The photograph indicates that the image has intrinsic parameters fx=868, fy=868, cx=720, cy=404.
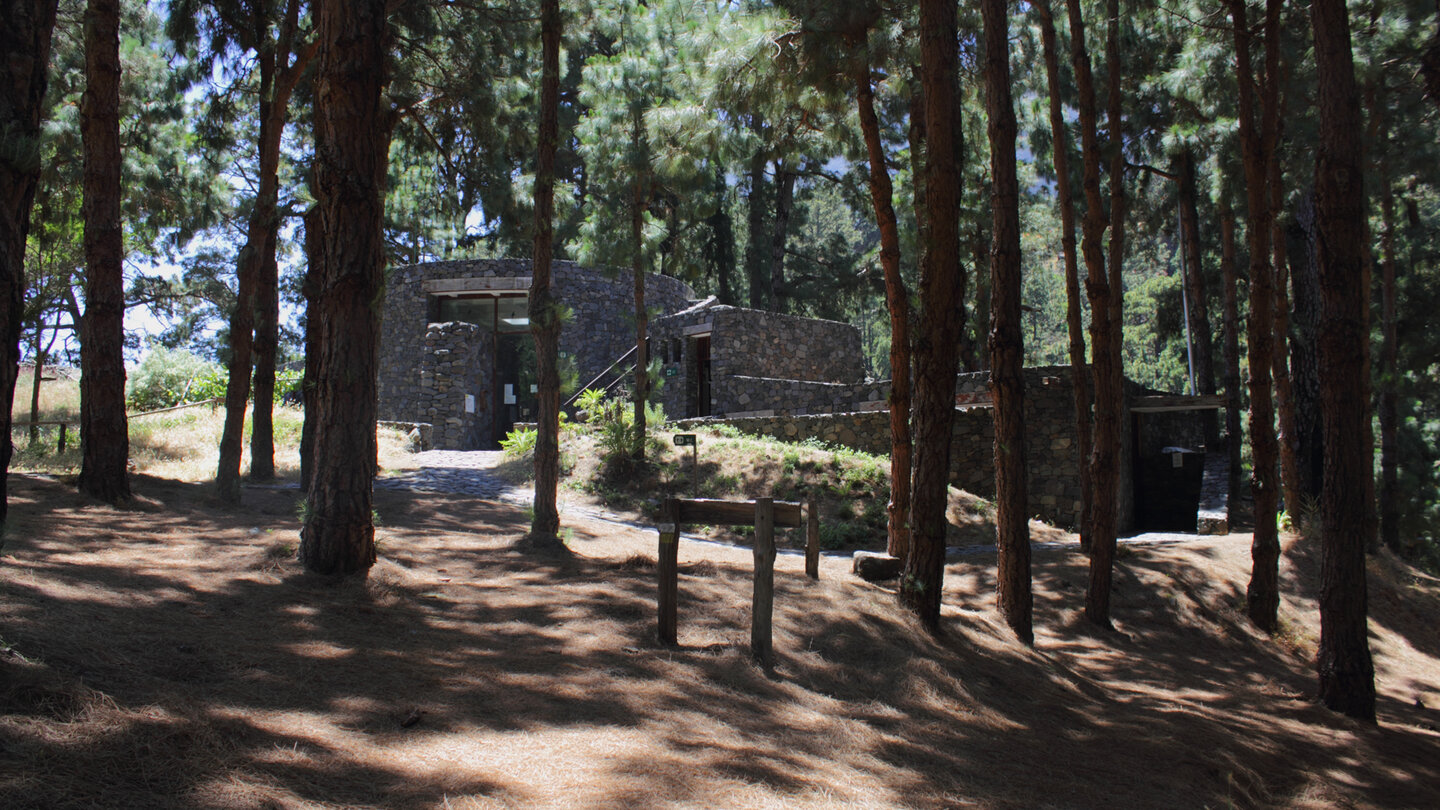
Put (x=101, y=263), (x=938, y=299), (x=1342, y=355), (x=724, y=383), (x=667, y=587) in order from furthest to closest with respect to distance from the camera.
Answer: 1. (x=724, y=383)
2. (x=101, y=263)
3. (x=938, y=299)
4. (x=1342, y=355)
5. (x=667, y=587)

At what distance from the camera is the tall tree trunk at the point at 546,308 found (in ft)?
28.3

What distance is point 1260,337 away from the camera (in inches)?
398

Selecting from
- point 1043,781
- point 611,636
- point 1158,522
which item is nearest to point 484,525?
point 611,636

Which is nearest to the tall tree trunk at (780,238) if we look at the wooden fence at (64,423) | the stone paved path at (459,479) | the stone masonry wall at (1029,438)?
the stone masonry wall at (1029,438)

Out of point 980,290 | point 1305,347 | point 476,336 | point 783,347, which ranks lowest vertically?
point 1305,347

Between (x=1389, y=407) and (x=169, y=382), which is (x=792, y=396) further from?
(x=169, y=382)

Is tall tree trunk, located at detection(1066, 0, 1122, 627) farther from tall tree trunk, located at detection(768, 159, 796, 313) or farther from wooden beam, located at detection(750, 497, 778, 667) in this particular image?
tall tree trunk, located at detection(768, 159, 796, 313)

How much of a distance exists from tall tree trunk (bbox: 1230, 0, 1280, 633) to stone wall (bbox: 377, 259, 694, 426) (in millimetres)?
14712

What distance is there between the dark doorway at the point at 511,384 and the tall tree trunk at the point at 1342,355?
18.9 meters

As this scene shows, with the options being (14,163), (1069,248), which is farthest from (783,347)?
(14,163)

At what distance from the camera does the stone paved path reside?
13.1m

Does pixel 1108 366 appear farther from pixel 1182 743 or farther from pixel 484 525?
pixel 484 525

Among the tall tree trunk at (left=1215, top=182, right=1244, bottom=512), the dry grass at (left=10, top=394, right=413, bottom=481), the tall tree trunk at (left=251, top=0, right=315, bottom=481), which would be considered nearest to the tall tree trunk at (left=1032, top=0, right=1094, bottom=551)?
the tall tree trunk at (left=1215, top=182, right=1244, bottom=512)

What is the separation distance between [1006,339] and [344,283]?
551 cm
